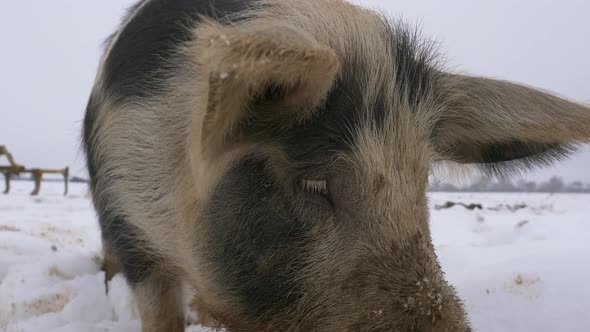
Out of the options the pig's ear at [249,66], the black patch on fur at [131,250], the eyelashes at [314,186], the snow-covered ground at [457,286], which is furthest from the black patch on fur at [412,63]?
the black patch on fur at [131,250]

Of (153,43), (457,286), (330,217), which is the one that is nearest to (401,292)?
(330,217)

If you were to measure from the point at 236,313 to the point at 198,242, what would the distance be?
32cm

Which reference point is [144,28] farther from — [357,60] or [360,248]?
[360,248]

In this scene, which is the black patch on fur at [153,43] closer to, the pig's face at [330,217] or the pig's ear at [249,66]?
the pig's face at [330,217]

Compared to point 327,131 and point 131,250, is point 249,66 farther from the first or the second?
point 131,250

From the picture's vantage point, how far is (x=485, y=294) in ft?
9.68

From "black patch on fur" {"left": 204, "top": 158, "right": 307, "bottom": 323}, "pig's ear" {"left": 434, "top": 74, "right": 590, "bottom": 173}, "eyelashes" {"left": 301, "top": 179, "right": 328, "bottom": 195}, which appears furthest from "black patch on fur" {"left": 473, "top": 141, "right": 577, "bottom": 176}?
"black patch on fur" {"left": 204, "top": 158, "right": 307, "bottom": 323}

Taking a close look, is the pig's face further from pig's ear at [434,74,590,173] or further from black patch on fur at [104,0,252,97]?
black patch on fur at [104,0,252,97]

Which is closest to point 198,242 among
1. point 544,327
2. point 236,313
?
point 236,313

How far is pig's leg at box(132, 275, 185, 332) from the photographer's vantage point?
2752 millimetres

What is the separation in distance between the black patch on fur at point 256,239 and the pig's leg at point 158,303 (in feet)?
3.11

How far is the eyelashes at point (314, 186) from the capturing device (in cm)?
182

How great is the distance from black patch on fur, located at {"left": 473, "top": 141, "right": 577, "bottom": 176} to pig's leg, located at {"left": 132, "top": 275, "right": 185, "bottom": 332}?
1.78 meters

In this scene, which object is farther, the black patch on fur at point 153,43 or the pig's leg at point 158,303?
the pig's leg at point 158,303
